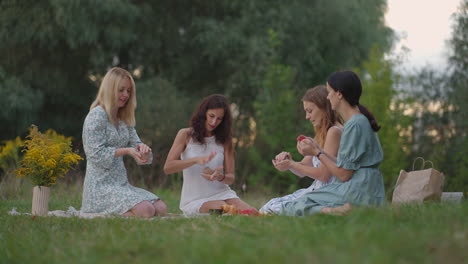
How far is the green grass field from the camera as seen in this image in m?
2.73

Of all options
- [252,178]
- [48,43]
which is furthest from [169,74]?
[252,178]

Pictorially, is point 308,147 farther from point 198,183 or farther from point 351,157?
point 198,183

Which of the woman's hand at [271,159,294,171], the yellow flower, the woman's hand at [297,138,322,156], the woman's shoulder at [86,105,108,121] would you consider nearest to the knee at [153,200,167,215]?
the yellow flower

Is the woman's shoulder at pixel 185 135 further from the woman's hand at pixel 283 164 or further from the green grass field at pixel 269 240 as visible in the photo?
the green grass field at pixel 269 240

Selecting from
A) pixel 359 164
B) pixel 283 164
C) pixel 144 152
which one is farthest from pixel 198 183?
pixel 359 164

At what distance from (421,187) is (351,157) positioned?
1.16 metres

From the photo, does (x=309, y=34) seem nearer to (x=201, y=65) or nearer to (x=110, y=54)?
(x=201, y=65)

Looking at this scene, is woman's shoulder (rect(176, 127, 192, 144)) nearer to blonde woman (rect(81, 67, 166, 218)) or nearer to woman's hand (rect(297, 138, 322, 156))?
blonde woman (rect(81, 67, 166, 218))

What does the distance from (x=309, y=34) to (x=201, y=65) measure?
3.58m

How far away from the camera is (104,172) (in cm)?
636

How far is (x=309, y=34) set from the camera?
1795cm

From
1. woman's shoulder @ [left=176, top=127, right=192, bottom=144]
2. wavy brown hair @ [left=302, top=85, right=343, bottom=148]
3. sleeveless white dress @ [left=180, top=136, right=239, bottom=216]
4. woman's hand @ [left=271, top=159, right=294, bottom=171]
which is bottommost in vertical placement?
sleeveless white dress @ [left=180, top=136, right=239, bottom=216]

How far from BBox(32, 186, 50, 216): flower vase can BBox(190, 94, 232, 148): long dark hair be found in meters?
1.78

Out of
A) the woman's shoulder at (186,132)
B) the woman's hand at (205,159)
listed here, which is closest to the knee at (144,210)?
the woman's hand at (205,159)
